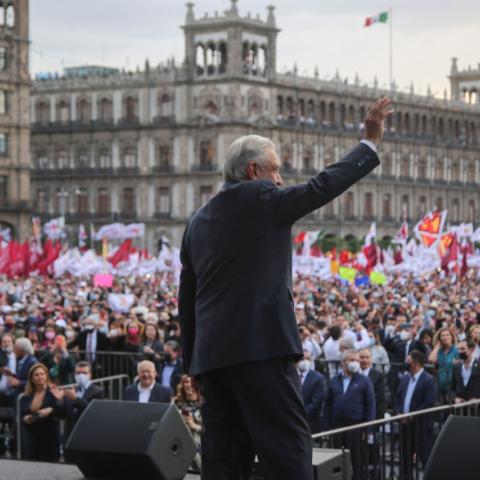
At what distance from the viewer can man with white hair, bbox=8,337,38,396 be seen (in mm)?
16109

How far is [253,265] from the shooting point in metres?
5.93

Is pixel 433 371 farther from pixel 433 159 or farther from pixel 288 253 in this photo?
pixel 433 159

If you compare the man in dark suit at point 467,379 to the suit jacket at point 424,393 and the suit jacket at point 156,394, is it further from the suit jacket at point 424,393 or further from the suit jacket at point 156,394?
the suit jacket at point 156,394

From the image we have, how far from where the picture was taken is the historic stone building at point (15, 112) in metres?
78.4

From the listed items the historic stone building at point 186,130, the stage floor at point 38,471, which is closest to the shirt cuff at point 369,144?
the stage floor at point 38,471

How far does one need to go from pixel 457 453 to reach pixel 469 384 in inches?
340

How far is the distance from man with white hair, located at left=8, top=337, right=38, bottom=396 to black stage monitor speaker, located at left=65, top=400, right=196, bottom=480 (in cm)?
834

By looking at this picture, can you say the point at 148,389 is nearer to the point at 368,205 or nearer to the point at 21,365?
the point at 21,365

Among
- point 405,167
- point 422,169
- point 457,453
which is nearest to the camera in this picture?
point 457,453

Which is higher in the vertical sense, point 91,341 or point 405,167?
point 405,167

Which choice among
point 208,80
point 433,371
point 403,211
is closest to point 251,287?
point 433,371

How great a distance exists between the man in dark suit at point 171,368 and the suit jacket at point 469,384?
3.12 meters

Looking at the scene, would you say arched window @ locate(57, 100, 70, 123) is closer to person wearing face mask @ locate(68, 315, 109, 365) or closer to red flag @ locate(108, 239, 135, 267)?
red flag @ locate(108, 239, 135, 267)

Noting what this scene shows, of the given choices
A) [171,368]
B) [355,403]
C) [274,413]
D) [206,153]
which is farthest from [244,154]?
[206,153]
